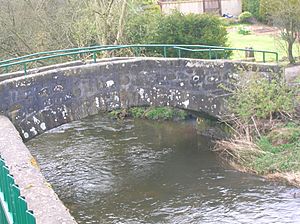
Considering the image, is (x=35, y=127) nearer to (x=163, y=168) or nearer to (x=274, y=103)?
(x=163, y=168)

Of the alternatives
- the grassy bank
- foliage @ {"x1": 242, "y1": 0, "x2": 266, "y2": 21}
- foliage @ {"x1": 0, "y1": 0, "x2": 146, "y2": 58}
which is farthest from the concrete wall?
foliage @ {"x1": 242, "y1": 0, "x2": 266, "y2": 21}

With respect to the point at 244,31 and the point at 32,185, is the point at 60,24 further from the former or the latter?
the point at 32,185

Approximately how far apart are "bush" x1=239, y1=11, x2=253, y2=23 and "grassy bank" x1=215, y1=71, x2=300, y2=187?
2266cm

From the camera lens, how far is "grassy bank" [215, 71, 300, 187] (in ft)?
53.7

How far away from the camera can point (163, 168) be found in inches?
682

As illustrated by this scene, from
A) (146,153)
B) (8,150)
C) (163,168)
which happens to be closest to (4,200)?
(8,150)

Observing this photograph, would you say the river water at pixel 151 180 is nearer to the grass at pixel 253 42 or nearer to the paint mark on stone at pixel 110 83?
the paint mark on stone at pixel 110 83

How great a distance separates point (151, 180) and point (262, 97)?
4270mm

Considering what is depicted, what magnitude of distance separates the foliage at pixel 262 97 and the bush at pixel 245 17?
22716 millimetres

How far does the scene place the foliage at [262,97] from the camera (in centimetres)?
1705

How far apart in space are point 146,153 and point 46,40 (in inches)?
348

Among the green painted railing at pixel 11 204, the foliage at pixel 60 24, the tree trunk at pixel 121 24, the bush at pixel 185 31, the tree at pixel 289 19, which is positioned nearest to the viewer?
the green painted railing at pixel 11 204

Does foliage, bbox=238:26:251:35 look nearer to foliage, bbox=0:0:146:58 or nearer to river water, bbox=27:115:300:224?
foliage, bbox=0:0:146:58

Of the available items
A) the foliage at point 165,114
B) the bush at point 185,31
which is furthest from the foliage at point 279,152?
the bush at point 185,31
